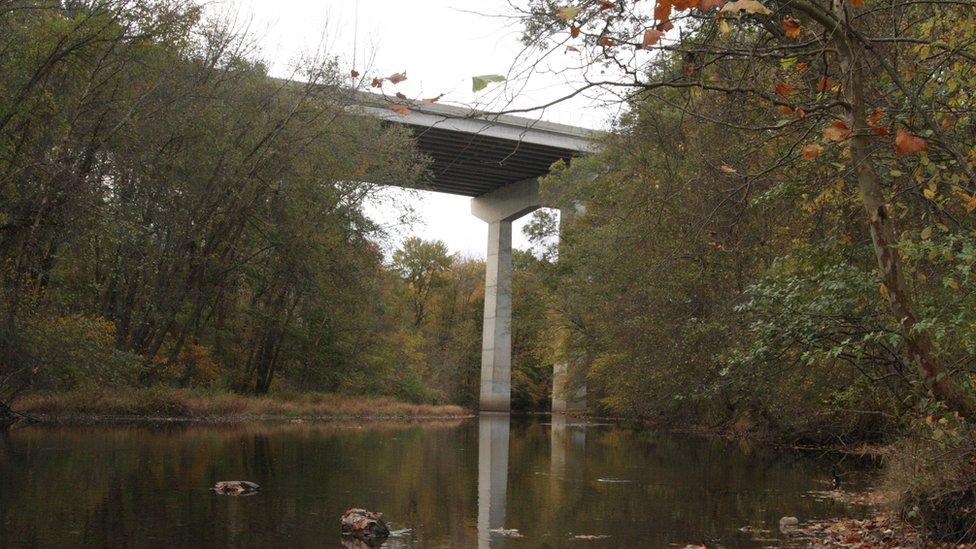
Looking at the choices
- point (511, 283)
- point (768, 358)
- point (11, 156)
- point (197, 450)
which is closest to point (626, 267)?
point (197, 450)

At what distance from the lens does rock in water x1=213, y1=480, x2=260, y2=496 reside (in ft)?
39.6

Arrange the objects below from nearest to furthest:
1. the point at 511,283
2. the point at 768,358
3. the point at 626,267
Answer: the point at 768,358
the point at 626,267
the point at 511,283

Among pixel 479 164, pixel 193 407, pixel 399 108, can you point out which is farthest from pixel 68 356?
pixel 479 164

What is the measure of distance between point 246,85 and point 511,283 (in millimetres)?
31867

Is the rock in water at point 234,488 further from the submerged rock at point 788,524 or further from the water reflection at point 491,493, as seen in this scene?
the submerged rock at point 788,524

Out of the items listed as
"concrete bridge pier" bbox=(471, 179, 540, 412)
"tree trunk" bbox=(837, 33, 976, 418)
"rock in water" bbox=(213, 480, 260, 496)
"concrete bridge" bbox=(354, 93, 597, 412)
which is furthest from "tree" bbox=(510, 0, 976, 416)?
"concrete bridge pier" bbox=(471, 179, 540, 412)

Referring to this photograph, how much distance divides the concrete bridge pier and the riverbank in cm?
1748

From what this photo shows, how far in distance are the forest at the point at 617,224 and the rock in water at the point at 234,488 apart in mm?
5645

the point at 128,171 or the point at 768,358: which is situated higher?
the point at 128,171

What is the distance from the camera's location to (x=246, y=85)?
3161 centimetres

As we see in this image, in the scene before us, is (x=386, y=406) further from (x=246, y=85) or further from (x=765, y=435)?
(x=765, y=435)

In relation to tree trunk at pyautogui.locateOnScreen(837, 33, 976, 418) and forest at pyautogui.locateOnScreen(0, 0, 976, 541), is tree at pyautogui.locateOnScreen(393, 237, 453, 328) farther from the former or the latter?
tree trunk at pyautogui.locateOnScreen(837, 33, 976, 418)

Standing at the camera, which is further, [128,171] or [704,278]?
[704,278]

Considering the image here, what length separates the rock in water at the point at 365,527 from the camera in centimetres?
912
